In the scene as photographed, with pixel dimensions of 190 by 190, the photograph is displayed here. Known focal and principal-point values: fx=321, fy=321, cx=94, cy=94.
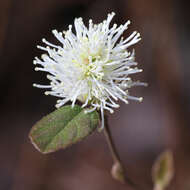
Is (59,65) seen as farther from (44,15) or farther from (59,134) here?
(44,15)

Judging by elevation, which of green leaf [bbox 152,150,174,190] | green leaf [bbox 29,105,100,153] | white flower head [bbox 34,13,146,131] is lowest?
green leaf [bbox 152,150,174,190]

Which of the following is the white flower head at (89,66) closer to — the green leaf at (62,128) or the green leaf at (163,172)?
the green leaf at (62,128)

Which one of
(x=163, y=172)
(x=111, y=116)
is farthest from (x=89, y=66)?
(x=111, y=116)

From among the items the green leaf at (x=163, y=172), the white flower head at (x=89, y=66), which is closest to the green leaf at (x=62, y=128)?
the white flower head at (x=89, y=66)

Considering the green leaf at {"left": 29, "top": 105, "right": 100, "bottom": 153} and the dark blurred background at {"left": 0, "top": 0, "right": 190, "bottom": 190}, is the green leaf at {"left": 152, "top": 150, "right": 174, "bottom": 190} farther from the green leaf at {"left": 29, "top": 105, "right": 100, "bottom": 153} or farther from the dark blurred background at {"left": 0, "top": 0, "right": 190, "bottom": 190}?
the green leaf at {"left": 29, "top": 105, "right": 100, "bottom": 153}

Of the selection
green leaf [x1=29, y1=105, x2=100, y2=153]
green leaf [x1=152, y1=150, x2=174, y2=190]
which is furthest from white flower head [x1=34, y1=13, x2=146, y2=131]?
green leaf [x1=152, y1=150, x2=174, y2=190]

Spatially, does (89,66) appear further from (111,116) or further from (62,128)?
(111,116)

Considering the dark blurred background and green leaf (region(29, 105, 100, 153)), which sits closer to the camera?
green leaf (region(29, 105, 100, 153))
